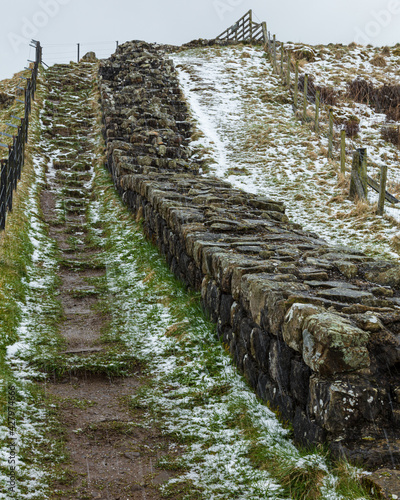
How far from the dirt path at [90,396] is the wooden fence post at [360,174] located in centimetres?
562

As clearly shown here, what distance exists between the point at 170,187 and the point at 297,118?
1057cm

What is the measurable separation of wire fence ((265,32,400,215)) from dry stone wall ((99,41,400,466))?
10.8ft

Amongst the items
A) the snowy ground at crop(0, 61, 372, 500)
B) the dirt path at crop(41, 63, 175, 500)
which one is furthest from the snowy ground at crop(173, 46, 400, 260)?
the dirt path at crop(41, 63, 175, 500)

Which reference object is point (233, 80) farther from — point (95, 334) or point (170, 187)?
point (95, 334)

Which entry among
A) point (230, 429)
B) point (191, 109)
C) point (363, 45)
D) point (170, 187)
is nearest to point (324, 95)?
point (191, 109)

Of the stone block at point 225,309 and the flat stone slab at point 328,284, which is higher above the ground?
the flat stone slab at point 328,284

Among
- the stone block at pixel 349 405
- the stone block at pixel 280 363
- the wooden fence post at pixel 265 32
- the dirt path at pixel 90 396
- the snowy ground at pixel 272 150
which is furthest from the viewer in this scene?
the wooden fence post at pixel 265 32

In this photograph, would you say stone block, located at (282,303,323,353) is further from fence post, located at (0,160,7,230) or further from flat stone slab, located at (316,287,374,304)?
fence post, located at (0,160,7,230)

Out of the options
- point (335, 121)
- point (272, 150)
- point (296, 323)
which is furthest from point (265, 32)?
point (296, 323)

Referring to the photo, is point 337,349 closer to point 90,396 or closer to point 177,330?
point 90,396

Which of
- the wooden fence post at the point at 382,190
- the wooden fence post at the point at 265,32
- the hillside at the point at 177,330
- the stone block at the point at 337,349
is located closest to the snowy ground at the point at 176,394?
the hillside at the point at 177,330

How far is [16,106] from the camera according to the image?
19438 millimetres

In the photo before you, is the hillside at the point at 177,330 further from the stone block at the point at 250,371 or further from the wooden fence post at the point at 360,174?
the wooden fence post at the point at 360,174

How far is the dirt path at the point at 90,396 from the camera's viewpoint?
340 centimetres
